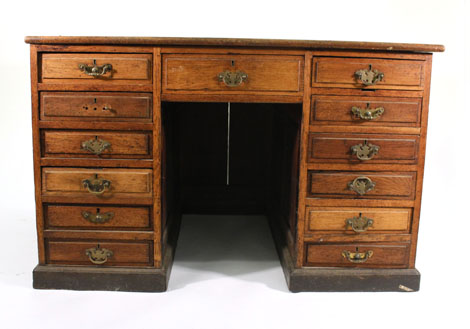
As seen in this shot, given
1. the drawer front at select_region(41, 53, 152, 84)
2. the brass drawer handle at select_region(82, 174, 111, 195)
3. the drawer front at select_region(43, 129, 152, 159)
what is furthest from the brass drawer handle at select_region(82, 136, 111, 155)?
the drawer front at select_region(41, 53, 152, 84)

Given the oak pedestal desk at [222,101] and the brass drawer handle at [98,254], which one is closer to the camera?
the oak pedestal desk at [222,101]

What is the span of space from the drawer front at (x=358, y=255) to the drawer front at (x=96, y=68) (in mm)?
1073

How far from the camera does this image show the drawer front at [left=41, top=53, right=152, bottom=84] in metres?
2.57

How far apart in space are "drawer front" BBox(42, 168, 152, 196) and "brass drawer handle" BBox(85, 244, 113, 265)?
0.84 ft

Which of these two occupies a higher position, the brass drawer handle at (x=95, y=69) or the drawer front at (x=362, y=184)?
the brass drawer handle at (x=95, y=69)

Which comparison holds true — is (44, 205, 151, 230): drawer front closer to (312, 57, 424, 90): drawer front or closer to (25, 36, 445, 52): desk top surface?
(25, 36, 445, 52): desk top surface

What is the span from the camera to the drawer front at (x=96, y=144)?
8.64 feet

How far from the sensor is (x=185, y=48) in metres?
2.58

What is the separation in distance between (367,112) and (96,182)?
1220 millimetres

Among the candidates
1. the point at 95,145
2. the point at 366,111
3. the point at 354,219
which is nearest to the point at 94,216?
the point at 95,145

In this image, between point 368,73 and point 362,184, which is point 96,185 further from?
point 368,73

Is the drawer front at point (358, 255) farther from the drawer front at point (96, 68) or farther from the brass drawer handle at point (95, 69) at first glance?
the brass drawer handle at point (95, 69)

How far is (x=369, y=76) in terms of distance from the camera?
2.62 m

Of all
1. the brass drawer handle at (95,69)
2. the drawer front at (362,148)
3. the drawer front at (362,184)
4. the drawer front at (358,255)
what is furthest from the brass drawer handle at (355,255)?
the brass drawer handle at (95,69)
